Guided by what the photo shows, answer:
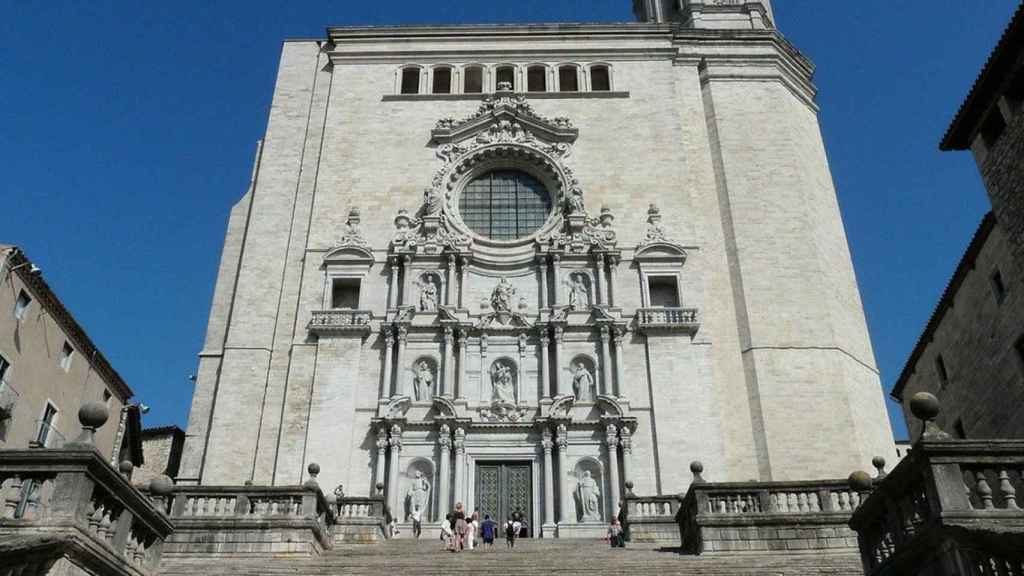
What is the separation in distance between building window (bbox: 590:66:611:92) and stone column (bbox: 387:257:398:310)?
9559mm

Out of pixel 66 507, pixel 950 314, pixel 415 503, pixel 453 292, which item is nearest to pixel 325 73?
pixel 453 292

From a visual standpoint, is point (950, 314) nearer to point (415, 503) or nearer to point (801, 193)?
point (801, 193)

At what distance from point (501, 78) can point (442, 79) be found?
2030 mm

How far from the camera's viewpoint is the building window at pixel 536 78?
101ft

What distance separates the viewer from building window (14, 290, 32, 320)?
883 inches

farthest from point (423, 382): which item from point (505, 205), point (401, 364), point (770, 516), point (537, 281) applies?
point (770, 516)

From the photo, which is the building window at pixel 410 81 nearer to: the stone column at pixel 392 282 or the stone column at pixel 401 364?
the stone column at pixel 392 282

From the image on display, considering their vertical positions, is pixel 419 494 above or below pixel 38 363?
below

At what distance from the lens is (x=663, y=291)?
85.4 ft

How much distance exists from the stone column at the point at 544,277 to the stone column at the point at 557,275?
229mm

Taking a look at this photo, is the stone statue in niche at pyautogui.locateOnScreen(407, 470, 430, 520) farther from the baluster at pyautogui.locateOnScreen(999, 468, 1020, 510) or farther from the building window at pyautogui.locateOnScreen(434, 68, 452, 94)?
the baluster at pyautogui.locateOnScreen(999, 468, 1020, 510)

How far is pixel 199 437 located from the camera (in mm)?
24094

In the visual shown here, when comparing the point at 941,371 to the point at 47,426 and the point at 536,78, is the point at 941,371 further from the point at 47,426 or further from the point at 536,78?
the point at 47,426

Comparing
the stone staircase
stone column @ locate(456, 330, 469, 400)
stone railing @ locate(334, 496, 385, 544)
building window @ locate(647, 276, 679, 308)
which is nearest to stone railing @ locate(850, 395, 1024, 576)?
the stone staircase
